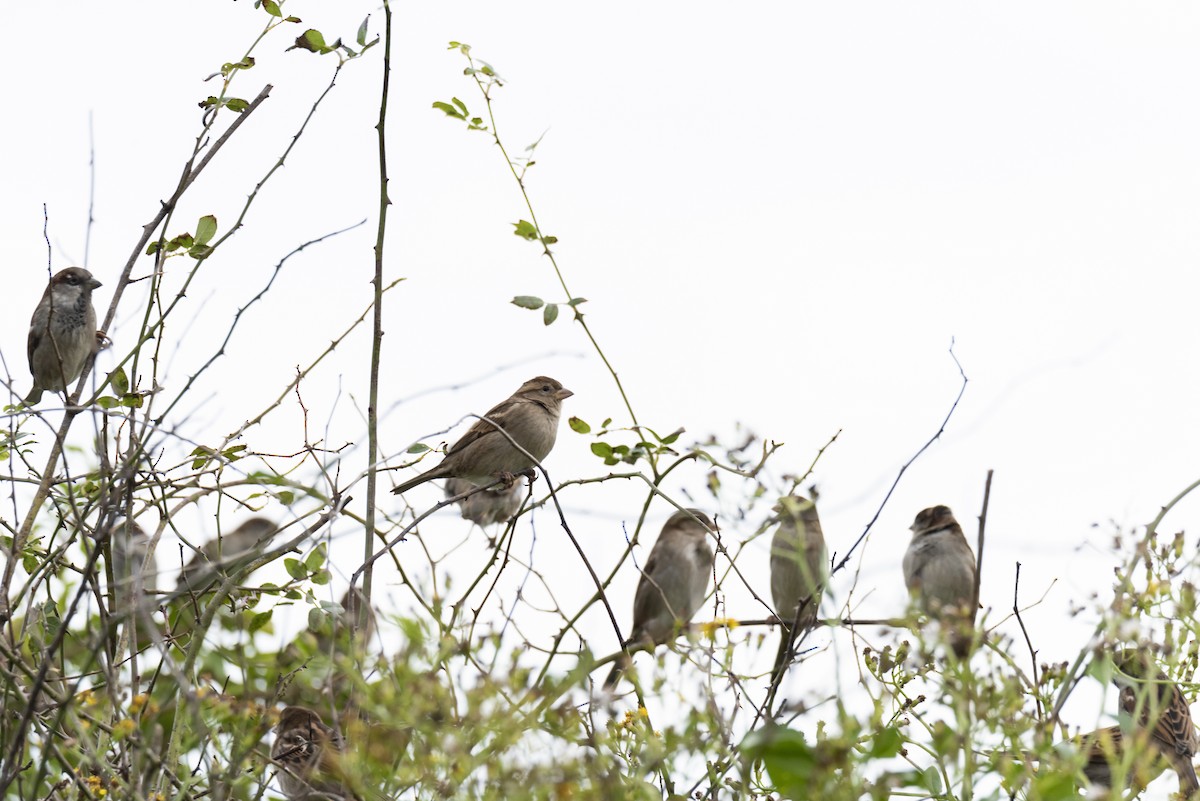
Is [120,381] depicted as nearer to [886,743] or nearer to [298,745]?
[298,745]

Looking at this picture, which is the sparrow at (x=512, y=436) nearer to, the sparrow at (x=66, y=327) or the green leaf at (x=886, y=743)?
the sparrow at (x=66, y=327)

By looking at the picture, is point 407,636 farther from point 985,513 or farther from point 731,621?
point 985,513

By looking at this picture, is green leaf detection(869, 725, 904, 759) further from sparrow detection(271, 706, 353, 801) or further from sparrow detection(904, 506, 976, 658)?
sparrow detection(904, 506, 976, 658)

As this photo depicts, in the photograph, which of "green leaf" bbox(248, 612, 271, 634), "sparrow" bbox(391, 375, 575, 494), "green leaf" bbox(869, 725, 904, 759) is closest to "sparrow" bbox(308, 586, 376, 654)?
"green leaf" bbox(248, 612, 271, 634)

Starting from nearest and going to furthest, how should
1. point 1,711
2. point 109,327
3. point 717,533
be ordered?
point 1,711 < point 717,533 < point 109,327

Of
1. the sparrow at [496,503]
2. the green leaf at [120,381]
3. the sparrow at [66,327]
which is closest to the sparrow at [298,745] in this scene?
the green leaf at [120,381]

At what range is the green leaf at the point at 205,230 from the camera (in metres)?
4.41

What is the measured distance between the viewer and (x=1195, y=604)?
2.80 metres

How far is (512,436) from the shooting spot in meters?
7.24

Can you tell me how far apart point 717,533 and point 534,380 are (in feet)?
12.8

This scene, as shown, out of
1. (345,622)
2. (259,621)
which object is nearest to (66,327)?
(259,621)

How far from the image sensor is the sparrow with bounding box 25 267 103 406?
7664 mm

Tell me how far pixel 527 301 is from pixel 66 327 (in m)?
4.54

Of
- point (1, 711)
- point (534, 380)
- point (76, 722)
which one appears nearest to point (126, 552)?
point (1, 711)
